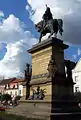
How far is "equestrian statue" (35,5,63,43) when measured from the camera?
78.7ft

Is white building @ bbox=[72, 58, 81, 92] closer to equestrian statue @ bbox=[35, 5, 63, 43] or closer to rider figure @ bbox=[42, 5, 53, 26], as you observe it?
equestrian statue @ bbox=[35, 5, 63, 43]

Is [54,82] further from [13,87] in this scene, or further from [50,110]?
[13,87]

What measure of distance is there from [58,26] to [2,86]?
280ft

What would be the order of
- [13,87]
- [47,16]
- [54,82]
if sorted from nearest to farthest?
[54,82], [47,16], [13,87]

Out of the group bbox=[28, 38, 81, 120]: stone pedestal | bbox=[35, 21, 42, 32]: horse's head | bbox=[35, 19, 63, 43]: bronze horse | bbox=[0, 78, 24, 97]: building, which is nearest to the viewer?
bbox=[28, 38, 81, 120]: stone pedestal

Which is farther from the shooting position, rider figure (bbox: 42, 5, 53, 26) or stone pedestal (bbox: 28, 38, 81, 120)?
rider figure (bbox: 42, 5, 53, 26)

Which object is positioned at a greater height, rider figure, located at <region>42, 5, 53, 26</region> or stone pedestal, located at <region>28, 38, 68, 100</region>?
rider figure, located at <region>42, 5, 53, 26</region>

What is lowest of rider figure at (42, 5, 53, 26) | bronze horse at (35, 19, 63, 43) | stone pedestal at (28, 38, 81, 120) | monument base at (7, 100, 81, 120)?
monument base at (7, 100, 81, 120)

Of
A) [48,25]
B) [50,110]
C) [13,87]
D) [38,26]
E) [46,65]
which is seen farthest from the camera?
[13,87]

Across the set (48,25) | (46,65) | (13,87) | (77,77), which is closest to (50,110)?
(46,65)

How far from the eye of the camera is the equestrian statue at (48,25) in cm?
2400

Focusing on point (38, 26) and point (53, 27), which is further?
point (38, 26)

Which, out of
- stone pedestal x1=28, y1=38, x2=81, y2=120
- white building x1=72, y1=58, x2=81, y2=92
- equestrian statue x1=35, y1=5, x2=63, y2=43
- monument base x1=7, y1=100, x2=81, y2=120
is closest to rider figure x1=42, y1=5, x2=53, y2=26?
equestrian statue x1=35, y1=5, x2=63, y2=43

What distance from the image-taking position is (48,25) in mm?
24406
